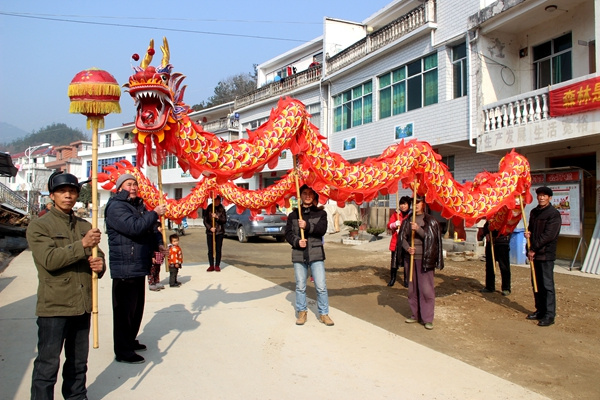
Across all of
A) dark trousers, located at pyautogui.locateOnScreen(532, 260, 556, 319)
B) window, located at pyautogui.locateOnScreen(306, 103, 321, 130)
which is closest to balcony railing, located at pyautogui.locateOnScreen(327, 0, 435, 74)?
window, located at pyautogui.locateOnScreen(306, 103, 321, 130)

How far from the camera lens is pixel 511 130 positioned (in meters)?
11.5

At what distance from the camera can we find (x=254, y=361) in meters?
4.30

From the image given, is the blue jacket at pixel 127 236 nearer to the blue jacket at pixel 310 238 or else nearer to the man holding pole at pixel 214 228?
the blue jacket at pixel 310 238

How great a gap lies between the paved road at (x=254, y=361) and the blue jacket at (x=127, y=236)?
91 centimetres

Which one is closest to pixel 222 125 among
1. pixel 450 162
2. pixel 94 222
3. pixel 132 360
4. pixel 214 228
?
pixel 450 162

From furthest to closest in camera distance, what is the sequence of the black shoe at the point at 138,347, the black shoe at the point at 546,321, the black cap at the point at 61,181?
the black shoe at the point at 546,321, the black shoe at the point at 138,347, the black cap at the point at 61,181

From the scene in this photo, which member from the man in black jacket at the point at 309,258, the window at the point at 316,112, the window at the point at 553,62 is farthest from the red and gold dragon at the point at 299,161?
the window at the point at 316,112

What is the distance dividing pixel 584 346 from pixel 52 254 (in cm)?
554

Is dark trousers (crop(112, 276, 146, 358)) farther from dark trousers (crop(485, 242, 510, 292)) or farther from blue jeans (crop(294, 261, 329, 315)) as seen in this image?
dark trousers (crop(485, 242, 510, 292))

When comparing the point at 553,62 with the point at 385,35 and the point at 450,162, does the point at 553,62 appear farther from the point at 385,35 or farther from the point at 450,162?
the point at 385,35

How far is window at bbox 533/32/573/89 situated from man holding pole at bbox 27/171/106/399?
40.6ft

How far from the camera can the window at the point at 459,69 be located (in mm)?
13383

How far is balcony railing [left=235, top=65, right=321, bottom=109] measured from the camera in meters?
21.7

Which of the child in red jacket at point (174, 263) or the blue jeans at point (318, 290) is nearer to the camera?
the blue jeans at point (318, 290)
